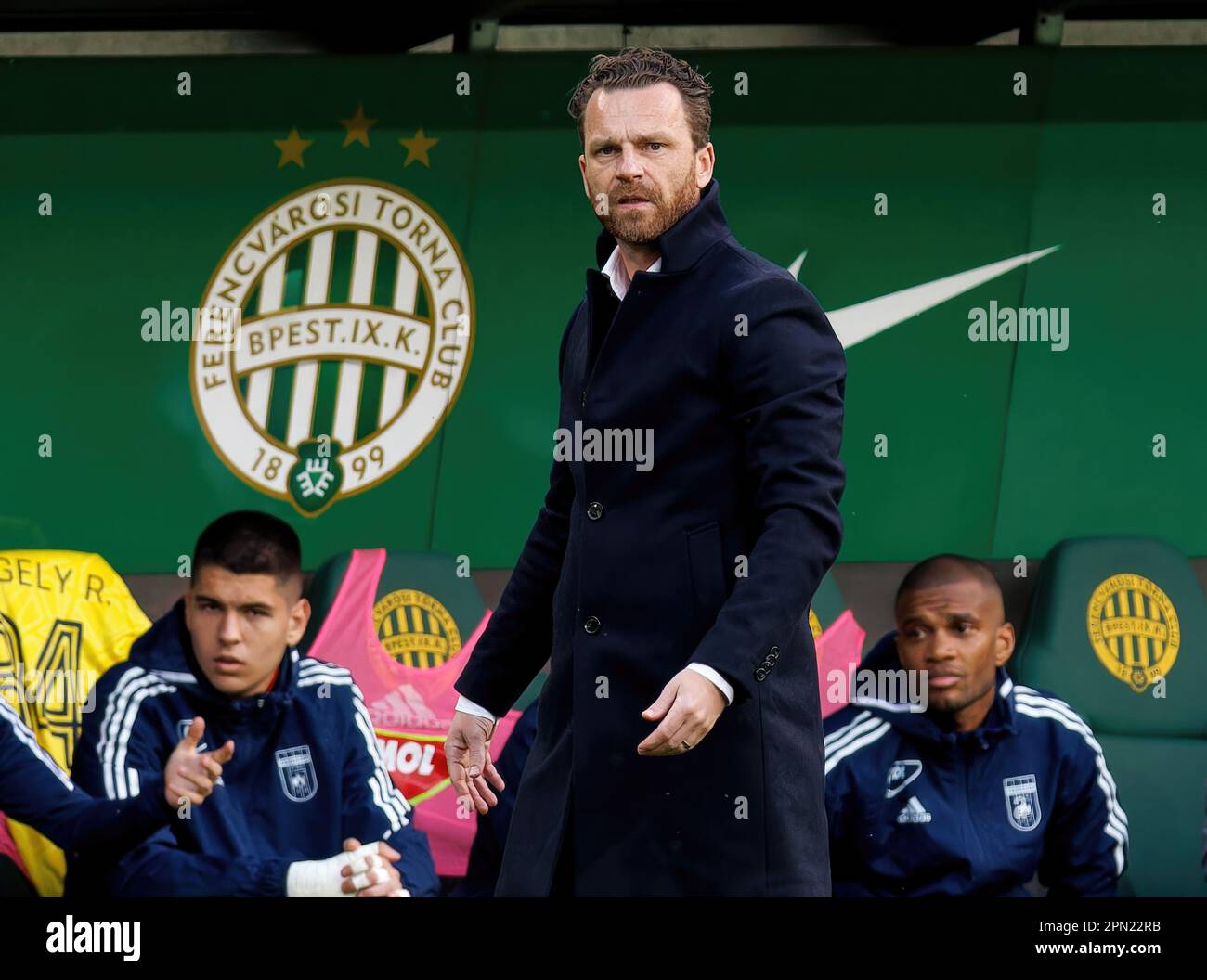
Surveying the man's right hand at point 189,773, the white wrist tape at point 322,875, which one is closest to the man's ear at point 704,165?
the man's right hand at point 189,773

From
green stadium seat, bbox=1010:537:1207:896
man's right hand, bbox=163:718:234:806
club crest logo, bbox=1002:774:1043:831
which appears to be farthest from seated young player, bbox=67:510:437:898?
green stadium seat, bbox=1010:537:1207:896

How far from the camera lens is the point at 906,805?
401cm

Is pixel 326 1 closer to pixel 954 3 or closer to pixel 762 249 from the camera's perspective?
pixel 762 249

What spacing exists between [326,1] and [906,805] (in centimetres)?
279

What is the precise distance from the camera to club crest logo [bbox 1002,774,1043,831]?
13.2 ft

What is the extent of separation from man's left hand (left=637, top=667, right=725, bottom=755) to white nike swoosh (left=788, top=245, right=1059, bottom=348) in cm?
328

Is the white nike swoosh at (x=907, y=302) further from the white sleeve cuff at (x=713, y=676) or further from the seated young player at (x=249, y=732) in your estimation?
the white sleeve cuff at (x=713, y=676)

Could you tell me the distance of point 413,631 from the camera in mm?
4570

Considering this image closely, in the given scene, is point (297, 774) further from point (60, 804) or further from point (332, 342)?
point (332, 342)

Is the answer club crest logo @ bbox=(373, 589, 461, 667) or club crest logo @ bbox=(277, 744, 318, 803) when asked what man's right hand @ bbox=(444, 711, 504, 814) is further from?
club crest logo @ bbox=(373, 589, 461, 667)

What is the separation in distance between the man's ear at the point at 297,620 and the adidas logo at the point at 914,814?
4.57 feet

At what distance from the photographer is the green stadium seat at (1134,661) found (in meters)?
4.58

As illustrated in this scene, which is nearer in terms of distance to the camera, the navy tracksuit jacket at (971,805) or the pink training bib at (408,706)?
the navy tracksuit jacket at (971,805)

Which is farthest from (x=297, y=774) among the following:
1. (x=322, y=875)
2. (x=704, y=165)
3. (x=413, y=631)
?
(x=704, y=165)
